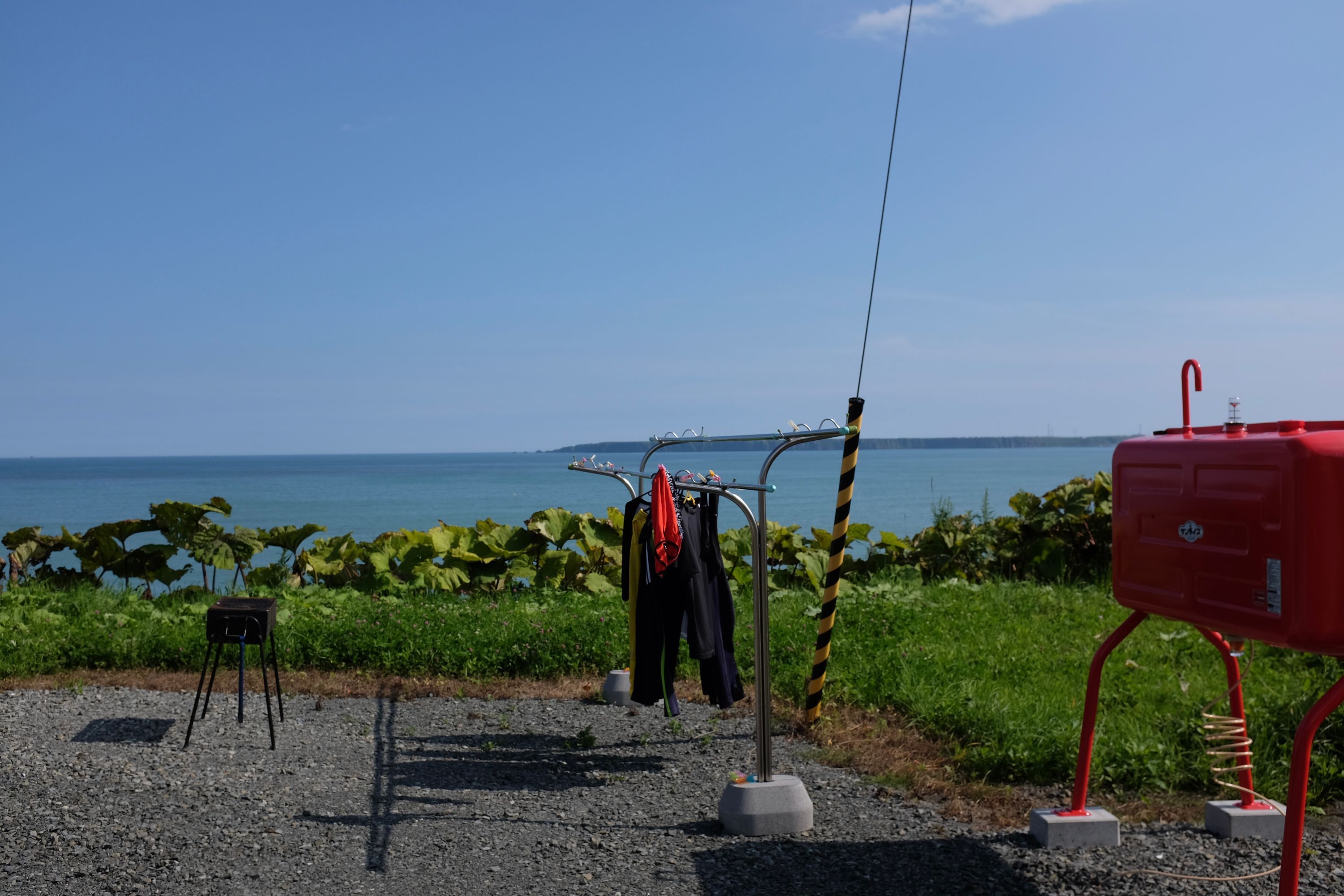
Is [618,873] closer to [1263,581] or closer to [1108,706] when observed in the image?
[1263,581]

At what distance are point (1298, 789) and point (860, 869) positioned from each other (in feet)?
5.27

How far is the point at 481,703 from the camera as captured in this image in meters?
6.62

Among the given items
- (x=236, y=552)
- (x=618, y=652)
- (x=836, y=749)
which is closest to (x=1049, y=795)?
(x=836, y=749)

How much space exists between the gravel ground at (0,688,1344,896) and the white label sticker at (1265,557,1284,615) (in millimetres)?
1342

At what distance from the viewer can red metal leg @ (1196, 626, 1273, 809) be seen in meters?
3.93

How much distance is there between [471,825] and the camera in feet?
14.3

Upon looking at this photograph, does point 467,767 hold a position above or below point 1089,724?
A: below

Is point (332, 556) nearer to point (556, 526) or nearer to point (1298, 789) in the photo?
point (556, 526)

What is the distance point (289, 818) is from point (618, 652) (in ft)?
10.6

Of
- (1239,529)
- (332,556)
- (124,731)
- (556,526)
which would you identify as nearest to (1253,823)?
(1239,529)

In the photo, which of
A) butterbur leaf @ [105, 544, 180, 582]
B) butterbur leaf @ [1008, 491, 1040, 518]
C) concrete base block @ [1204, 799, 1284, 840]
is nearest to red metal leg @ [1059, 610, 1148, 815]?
concrete base block @ [1204, 799, 1284, 840]

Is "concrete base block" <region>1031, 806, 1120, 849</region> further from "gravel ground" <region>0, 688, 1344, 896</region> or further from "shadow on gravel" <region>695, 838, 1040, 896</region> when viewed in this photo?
"shadow on gravel" <region>695, 838, 1040, 896</region>

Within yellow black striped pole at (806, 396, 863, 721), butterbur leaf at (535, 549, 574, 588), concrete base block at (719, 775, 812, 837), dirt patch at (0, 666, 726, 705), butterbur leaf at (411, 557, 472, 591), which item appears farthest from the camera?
butterbur leaf at (535, 549, 574, 588)

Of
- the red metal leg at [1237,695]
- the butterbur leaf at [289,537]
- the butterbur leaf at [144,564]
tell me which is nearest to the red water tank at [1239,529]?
the red metal leg at [1237,695]
